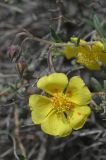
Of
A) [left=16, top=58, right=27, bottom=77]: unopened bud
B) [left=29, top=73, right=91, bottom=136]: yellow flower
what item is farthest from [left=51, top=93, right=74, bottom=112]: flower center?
[left=16, top=58, right=27, bottom=77]: unopened bud

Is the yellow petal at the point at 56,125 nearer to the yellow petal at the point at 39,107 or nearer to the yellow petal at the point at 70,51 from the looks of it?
the yellow petal at the point at 39,107

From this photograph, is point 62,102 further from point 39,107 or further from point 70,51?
point 70,51

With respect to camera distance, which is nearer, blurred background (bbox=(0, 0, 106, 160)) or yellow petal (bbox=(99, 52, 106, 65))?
yellow petal (bbox=(99, 52, 106, 65))

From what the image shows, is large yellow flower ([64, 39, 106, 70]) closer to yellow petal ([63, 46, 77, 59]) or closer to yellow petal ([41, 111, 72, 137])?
yellow petal ([63, 46, 77, 59])

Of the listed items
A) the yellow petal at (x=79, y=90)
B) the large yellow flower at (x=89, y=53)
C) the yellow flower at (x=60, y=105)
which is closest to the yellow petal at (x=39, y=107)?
the yellow flower at (x=60, y=105)

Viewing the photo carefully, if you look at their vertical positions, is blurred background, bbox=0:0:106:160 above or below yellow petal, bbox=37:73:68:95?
below

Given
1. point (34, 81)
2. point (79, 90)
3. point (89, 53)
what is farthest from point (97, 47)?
point (34, 81)

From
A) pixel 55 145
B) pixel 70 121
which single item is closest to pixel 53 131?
pixel 70 121
